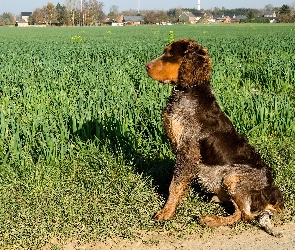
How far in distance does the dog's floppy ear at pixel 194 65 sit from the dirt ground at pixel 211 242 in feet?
4.91

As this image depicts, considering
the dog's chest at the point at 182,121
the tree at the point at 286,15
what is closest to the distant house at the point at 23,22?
the tree at the point at 286,15

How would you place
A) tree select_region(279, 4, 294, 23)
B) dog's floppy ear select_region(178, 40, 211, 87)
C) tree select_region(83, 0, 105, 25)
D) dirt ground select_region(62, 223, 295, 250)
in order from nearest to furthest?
dirt ground select_region(62, 223, 295, 250) → dog's floppy ear select_region(178, 40, 211, 87) → tree select_region(279, 4, 294, 23) → tree select_region(83, 0, 105, 25)

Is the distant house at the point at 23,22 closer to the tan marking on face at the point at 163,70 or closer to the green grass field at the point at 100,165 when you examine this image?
the green grass field at the point at 100,165

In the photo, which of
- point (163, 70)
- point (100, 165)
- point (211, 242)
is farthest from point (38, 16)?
point (211, 242)

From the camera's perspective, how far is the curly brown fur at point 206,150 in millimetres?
3881

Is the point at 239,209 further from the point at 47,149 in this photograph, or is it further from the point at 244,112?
the point at 244,112

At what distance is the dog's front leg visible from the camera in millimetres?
4012

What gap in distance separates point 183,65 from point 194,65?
106 mm

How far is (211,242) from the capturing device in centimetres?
376

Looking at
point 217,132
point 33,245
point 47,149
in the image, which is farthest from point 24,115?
point 217,132

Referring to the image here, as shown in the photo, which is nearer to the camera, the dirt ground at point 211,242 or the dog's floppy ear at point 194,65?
the dirt ground at point 211,242

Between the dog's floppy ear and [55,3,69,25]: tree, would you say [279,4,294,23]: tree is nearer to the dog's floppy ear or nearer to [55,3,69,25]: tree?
[55,3,69,25]: tree

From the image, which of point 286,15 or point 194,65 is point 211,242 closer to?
point 194,65

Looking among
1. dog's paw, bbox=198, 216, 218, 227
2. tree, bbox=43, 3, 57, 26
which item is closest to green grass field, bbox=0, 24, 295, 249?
dog's paw, bbox=198, 216, 218, 227
